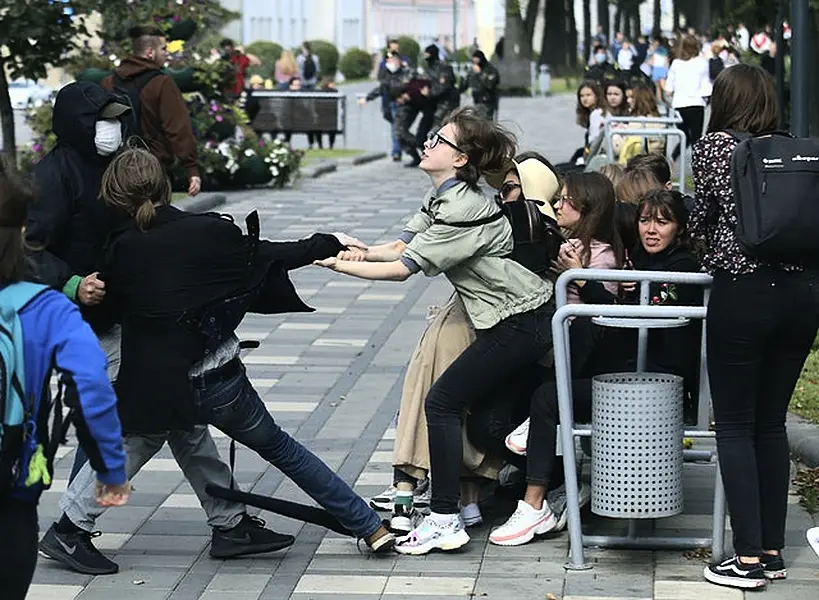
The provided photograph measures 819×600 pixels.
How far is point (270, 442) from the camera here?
19.7ft

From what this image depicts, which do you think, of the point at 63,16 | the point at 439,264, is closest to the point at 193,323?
the point at 439,264

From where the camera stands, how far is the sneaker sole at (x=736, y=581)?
5.72 m

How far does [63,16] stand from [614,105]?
5.43m

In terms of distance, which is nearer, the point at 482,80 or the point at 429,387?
the point at 429,387

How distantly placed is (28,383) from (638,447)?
2495 mm

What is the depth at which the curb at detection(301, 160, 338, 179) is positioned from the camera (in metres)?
22.8

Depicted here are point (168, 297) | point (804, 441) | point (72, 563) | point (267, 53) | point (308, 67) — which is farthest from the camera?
point (267, 53)

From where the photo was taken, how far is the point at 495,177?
20.5 ft

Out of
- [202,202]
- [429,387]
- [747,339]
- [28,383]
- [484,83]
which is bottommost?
[202,202]

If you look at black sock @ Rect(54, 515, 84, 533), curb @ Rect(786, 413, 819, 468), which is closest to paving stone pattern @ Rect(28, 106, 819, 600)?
black sock @ Rect(54, 515, 84, 533)

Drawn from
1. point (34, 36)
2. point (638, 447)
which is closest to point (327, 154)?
point (34, 36)

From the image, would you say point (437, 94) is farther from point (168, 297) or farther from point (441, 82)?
point (168, 297)

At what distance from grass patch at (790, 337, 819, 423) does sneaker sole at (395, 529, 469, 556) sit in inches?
96.7

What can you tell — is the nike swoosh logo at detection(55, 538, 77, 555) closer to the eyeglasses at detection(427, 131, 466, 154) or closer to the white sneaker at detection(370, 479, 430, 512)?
the white sneaker at detection(370, 479, 430, 512)
